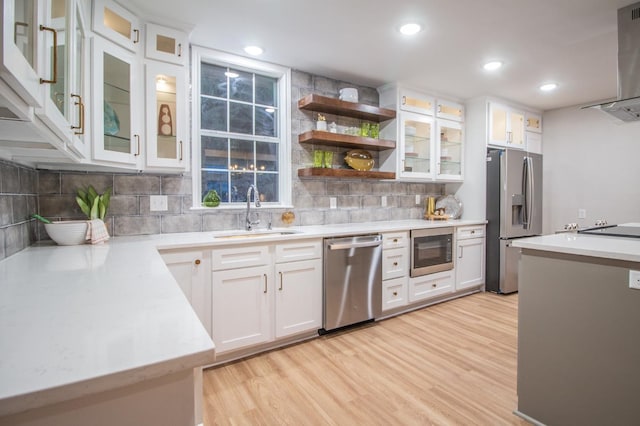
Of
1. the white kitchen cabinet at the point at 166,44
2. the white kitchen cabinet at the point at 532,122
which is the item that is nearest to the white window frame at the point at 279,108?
the white kitchen cabinet at the point at 166,44

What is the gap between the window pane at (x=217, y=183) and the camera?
286cm

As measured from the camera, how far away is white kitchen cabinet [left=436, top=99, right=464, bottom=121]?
4031 millimetres

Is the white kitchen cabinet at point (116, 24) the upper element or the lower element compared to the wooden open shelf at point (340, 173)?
upper

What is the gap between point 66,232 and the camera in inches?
76.5

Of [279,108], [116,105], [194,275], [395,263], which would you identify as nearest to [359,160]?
[279,108]

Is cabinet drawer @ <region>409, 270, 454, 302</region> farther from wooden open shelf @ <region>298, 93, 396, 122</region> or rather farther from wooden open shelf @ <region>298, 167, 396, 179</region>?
wooden open shelf @ <region>298, 93, 396, 122</region>

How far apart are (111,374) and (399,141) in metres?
3.48

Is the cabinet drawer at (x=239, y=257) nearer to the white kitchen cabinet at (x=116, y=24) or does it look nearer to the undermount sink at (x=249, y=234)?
the undermount sink at (x=249, y=234)

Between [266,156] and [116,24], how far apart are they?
4.88 ft

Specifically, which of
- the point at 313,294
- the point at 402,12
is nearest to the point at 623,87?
the point at 402,12

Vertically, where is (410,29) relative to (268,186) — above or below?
above

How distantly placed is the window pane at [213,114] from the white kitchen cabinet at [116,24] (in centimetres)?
71

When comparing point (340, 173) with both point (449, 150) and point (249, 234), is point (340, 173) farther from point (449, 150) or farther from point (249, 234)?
point (449, 150)

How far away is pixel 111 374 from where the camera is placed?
547 millimetres
